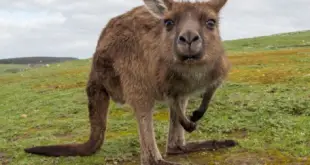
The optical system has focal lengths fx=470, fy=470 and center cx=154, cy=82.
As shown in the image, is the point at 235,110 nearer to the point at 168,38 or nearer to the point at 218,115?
the point at 218,115

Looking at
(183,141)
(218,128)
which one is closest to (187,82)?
(183,141)

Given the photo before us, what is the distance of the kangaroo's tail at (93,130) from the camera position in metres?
7.18

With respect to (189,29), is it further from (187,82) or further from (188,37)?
(187,82)

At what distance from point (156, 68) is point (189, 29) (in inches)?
42.8

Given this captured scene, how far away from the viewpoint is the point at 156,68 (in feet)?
20.7

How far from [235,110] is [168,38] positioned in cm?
403

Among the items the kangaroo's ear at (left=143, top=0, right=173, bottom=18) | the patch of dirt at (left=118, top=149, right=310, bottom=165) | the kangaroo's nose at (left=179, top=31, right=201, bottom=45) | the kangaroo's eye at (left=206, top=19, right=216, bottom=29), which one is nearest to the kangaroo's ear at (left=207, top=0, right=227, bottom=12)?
the kangaroo's eye at (left=206, top=19, right=216, bottom=29)

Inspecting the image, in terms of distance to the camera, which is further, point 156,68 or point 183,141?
point 183,141

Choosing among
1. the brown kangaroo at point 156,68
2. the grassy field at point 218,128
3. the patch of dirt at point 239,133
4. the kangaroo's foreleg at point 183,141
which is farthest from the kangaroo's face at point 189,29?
the patch of dirt at point 239,133

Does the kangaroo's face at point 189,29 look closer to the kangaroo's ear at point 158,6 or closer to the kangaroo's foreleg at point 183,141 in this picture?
the kangaroo's ear at point 158,6

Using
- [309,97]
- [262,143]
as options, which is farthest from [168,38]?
[309,97]

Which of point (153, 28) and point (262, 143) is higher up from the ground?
point (153, 28)

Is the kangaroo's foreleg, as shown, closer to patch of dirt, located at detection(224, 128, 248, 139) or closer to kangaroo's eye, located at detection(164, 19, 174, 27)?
patch of dirt, located at detection(224, 128, 248, 139)

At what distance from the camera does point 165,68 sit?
6.17 metres
